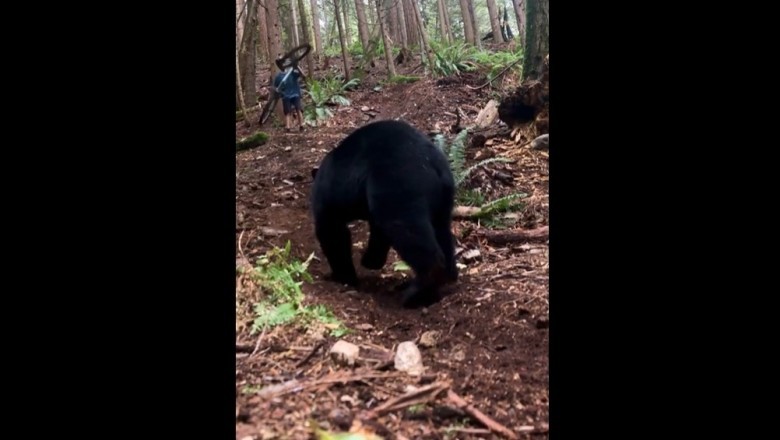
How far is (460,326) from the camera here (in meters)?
3.42

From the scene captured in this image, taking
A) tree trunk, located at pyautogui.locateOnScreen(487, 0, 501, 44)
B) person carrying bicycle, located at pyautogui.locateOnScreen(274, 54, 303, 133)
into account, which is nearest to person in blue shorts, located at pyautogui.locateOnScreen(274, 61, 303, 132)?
person carrying bicycle, located at pyautogui.locateOnScreen(274, 54, 303, 133)

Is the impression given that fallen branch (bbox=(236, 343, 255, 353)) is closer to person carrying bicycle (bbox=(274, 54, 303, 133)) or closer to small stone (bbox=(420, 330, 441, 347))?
small stone (bbox=(420, 330, 441, 347))

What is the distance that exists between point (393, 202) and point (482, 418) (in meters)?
2.32

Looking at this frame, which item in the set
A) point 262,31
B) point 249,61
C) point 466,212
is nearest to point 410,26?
point 262,31

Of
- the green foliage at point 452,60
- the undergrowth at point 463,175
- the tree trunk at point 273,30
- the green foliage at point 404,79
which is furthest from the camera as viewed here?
the green foliage at point 452,60

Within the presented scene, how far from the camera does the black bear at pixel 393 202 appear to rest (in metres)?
4.37

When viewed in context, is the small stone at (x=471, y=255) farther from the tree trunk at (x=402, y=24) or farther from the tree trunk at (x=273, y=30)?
the tree trunk at (x=402, y=24)

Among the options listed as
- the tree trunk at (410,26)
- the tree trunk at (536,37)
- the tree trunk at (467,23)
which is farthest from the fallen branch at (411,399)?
the tree trunk at (410,26)
